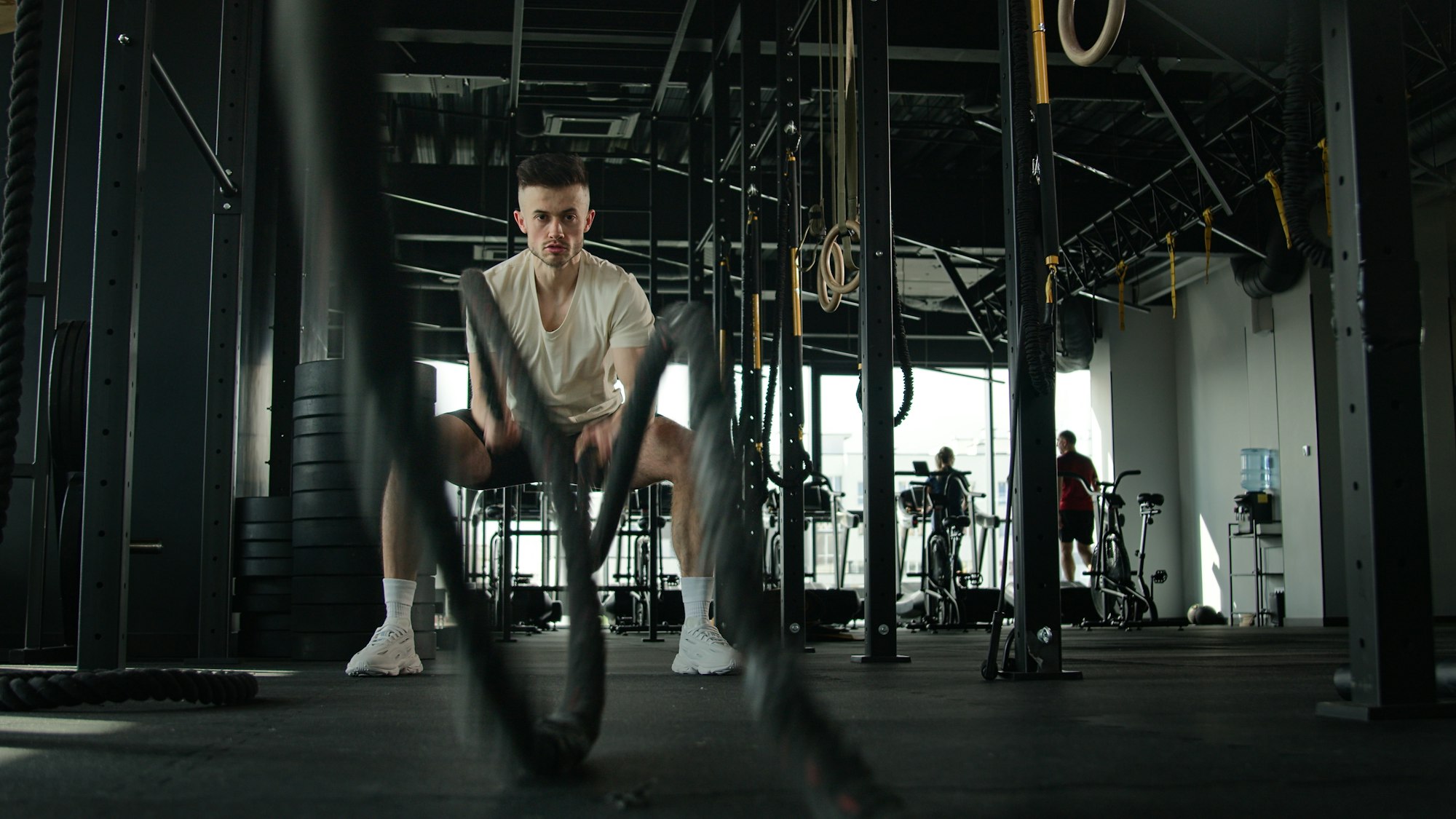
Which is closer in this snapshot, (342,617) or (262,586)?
(342,617)

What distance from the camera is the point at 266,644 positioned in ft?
13.6

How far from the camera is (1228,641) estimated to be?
5.64m

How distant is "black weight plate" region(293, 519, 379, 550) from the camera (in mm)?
3719

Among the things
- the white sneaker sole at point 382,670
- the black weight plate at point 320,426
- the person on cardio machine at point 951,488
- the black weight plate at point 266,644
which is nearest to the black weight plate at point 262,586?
the black weight plate at point 266,644

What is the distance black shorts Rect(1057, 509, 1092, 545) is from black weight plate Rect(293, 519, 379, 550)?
26.4ft

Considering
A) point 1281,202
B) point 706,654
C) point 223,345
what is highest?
point 1281,202

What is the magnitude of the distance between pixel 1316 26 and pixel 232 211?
324cm

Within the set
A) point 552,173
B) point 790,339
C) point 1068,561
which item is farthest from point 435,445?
point 1068,561

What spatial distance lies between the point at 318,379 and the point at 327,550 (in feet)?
1.82

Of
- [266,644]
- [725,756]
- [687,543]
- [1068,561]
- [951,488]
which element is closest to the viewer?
[725,756]

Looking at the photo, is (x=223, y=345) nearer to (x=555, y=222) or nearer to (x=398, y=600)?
(x=398, y=600)

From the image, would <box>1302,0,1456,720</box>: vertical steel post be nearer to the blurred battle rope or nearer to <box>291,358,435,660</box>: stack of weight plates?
the blurred battle rope

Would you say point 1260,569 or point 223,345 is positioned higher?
point 223,345

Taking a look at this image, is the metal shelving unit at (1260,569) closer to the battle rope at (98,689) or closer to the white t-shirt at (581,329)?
the white t-shirt at (581,329)
